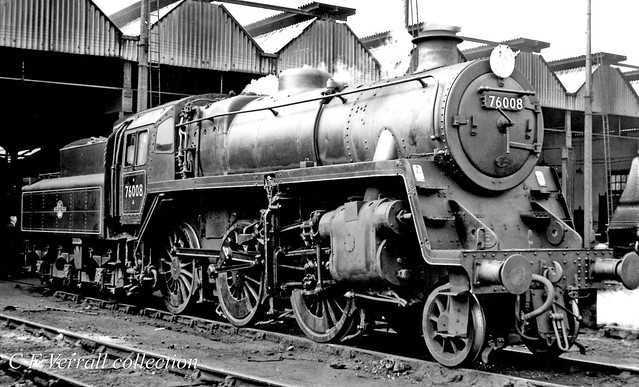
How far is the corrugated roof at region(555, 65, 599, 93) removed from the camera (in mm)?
27125

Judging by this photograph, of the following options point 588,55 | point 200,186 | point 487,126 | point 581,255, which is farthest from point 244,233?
point 588,55

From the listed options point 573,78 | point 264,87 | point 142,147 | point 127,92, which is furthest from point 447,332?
point 573,78

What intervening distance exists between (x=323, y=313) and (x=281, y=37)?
14.5 meters

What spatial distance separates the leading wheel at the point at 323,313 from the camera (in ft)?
28.2

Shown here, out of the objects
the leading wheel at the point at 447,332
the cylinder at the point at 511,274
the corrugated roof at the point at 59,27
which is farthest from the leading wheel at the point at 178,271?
the corrugated roof at the point at 59,27

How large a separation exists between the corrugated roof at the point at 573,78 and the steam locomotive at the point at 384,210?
62.4 ft

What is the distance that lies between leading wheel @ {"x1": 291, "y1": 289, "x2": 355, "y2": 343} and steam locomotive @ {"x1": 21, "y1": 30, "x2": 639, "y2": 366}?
0.02m

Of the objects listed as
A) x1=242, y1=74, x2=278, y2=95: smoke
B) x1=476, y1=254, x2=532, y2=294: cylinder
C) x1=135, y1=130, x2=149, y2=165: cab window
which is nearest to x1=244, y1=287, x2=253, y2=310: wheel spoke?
x1=135, y1=130, x2=149, y2=165: cab window

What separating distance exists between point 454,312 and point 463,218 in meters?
1.05

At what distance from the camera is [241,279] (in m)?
10.2

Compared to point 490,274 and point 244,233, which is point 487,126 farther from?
point 244,233

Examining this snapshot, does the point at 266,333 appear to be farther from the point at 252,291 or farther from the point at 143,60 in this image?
the point at 143,60

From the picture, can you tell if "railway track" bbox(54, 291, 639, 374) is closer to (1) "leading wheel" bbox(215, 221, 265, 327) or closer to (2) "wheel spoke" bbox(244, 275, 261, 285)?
(1) "leading wheel" bbox(215, 221, 265, 327)

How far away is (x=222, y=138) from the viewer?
35.5 feet
